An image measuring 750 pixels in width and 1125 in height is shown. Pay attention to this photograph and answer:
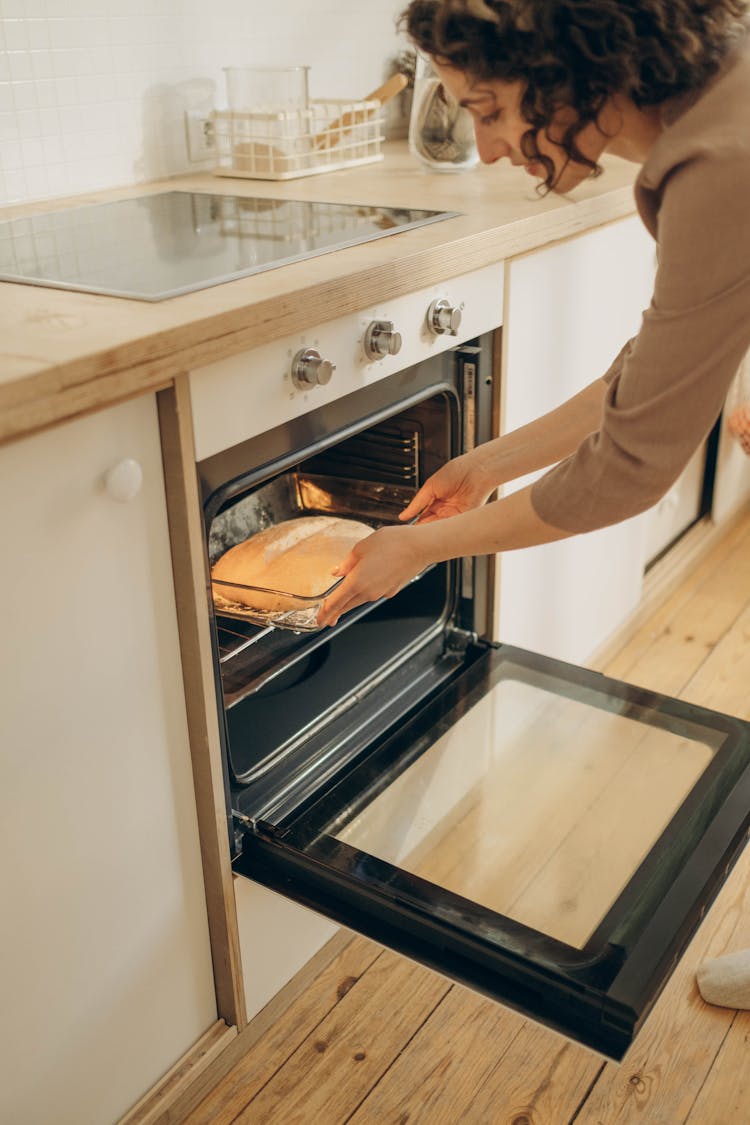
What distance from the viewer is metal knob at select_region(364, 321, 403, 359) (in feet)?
4.02

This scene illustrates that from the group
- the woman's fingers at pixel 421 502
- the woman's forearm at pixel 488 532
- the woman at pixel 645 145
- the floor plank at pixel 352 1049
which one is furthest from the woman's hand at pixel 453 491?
the floor plank at pixel 352 1049

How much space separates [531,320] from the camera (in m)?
1.60

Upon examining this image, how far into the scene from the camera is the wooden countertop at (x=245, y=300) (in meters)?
0.86

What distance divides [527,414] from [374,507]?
29 centimetres

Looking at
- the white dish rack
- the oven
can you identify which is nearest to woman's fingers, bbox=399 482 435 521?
the oven

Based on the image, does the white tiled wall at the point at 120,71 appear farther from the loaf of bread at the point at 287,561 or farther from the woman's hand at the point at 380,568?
the woman's hand at the point at 380,568

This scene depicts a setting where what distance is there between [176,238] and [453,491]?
1.56ft

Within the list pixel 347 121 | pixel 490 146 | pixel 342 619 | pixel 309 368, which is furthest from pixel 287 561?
pixel 347 121

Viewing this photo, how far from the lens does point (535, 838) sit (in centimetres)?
123

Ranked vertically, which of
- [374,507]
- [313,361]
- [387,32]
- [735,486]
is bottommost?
[735,486]

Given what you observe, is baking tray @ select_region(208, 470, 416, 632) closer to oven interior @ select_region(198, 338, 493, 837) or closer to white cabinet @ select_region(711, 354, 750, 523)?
oven interior @ select_region(198, 338, 493, 837)

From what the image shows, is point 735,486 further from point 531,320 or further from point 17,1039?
point 17,1039

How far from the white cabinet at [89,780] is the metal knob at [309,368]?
0.19 metres

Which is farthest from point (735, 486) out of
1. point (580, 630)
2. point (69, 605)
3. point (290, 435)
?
point (69, 605)
